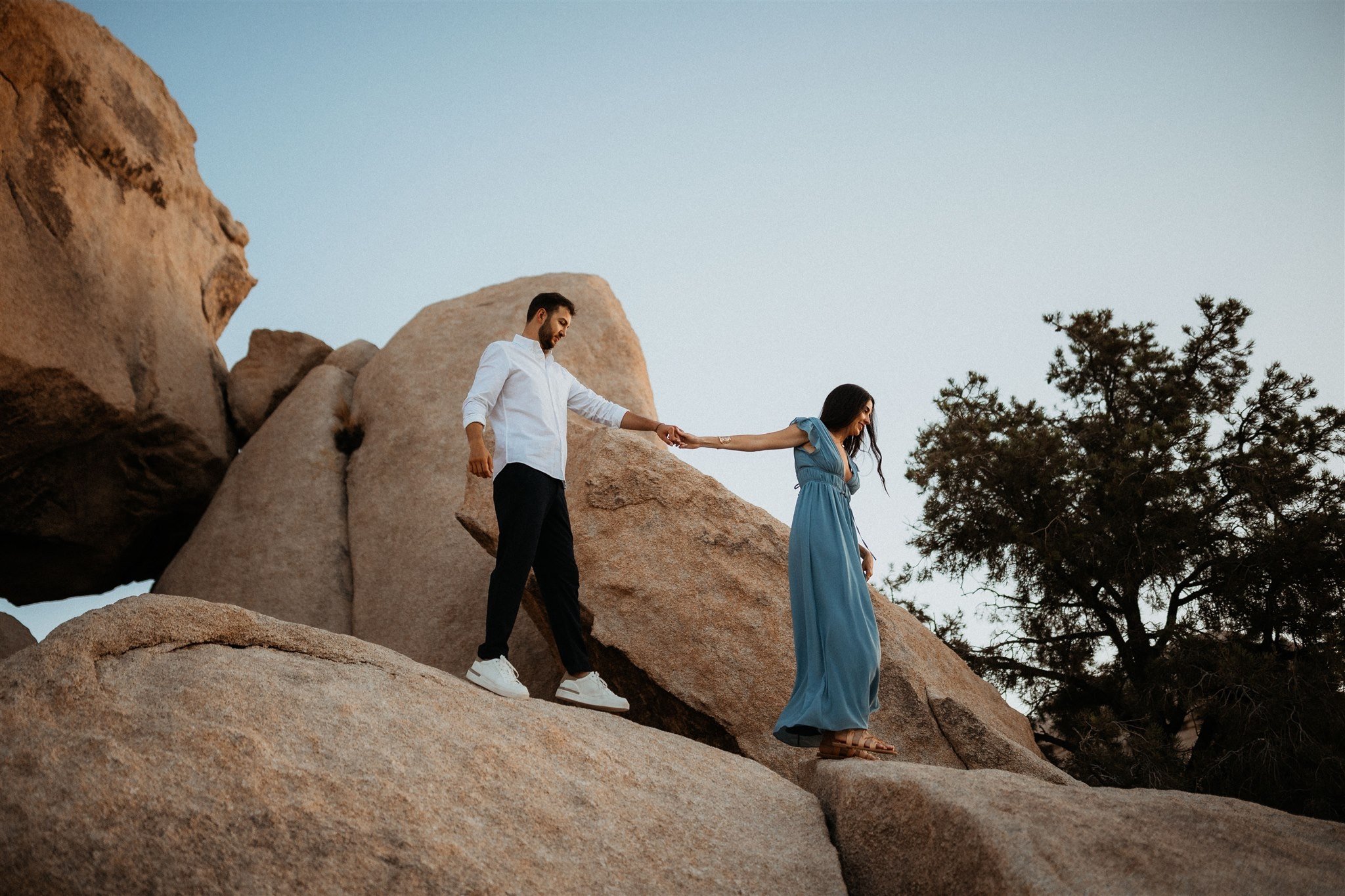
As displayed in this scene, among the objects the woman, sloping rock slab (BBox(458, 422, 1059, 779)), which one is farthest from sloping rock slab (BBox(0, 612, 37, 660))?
the woman

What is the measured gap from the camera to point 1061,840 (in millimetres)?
3572

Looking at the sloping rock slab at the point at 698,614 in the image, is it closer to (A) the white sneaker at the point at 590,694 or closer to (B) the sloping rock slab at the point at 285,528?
(A) the white sneaker at the point at 590,694

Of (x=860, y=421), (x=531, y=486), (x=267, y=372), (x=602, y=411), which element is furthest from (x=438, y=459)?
(x=860, y=421)

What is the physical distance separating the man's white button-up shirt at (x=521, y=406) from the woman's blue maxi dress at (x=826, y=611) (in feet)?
4.94

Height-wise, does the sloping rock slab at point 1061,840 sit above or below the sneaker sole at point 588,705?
below

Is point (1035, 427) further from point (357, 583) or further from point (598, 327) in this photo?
point (357, 583)

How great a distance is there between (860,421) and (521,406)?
2.06 meters

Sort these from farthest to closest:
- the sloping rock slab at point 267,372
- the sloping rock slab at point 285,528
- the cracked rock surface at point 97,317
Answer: the sloping rock slab at point 267,372 < the sloping rock slab at point 285,528 < the cracked rock surface at point 97,317

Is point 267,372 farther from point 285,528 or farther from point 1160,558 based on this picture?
point 1160,558

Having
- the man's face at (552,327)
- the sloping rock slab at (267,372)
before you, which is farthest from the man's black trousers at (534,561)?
the sloping rock slab at (267,372)

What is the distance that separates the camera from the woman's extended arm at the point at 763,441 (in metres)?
5.92

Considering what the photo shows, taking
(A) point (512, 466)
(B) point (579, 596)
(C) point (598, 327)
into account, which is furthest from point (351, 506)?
(A) point (512, 466)

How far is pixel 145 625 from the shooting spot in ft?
14.0

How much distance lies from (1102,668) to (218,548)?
9.31 metres
